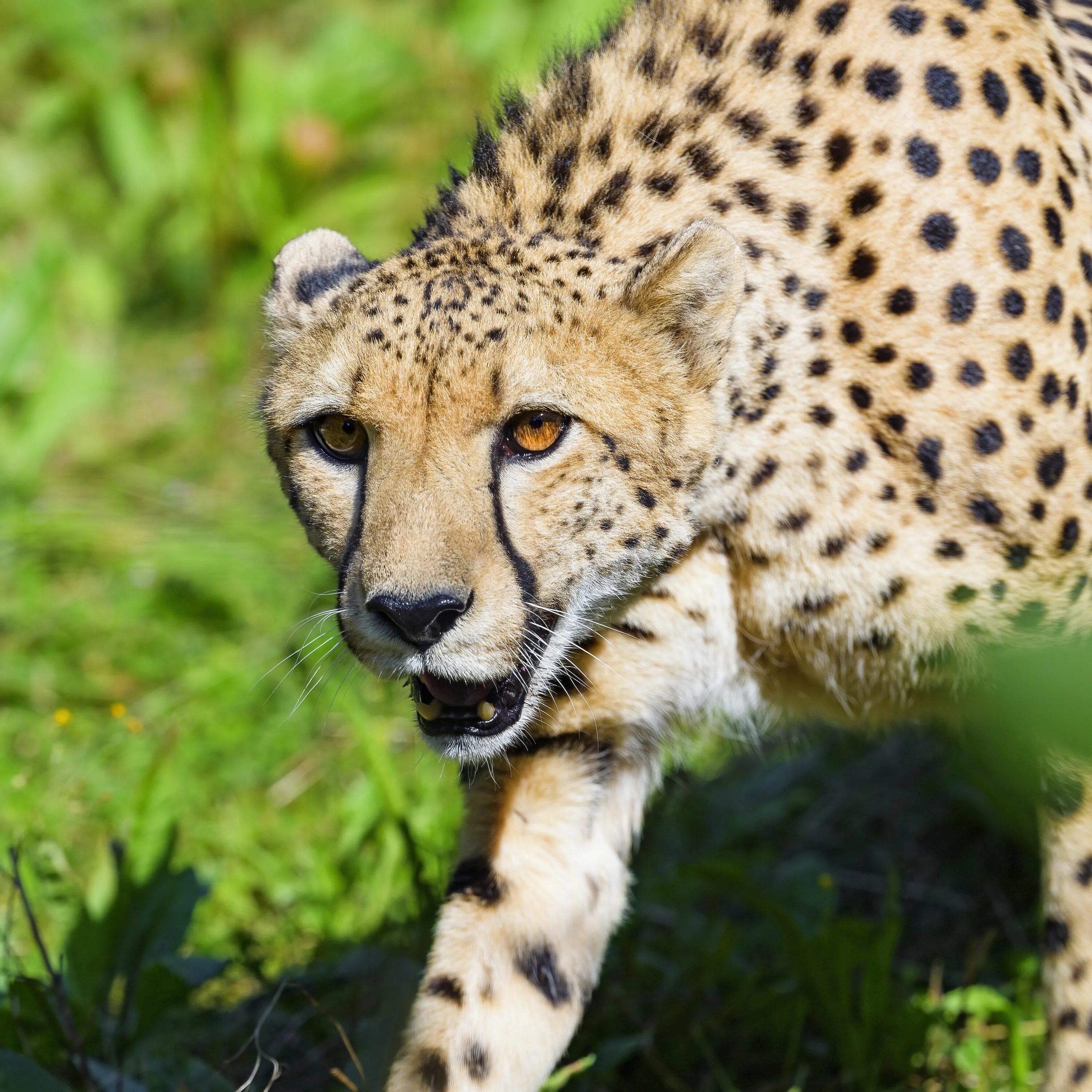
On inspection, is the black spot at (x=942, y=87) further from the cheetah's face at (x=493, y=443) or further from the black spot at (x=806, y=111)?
the cheetah's face at (x=493, y=443)

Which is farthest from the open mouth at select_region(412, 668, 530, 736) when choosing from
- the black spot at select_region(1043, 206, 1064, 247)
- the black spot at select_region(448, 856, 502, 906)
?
the black spot at select_region(1043, 206, 1064, 247)

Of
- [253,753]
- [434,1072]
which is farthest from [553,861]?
[253,753]

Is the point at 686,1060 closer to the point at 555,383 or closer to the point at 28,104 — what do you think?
the point at 555,383

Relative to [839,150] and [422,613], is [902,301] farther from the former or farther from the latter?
[422,613]

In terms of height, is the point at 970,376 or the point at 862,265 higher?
the point at 862,265

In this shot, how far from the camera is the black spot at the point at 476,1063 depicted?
2455 millimetres

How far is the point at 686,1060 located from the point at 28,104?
516cm

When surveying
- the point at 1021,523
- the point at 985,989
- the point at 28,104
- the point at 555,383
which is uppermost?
the point at 28,104

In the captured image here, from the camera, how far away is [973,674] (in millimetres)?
2414

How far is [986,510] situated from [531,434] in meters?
0.75

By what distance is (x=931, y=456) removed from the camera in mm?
2311

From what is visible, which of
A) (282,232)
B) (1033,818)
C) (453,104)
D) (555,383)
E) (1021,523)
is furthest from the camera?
(453,104)

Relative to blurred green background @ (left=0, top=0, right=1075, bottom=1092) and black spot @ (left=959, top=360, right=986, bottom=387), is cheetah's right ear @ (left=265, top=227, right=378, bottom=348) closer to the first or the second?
blurred green background @ (left=0, top=0, right=1075, bottom=1092)

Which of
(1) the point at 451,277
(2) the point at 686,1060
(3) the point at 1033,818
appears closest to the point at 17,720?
(2) the point at 686,1060
